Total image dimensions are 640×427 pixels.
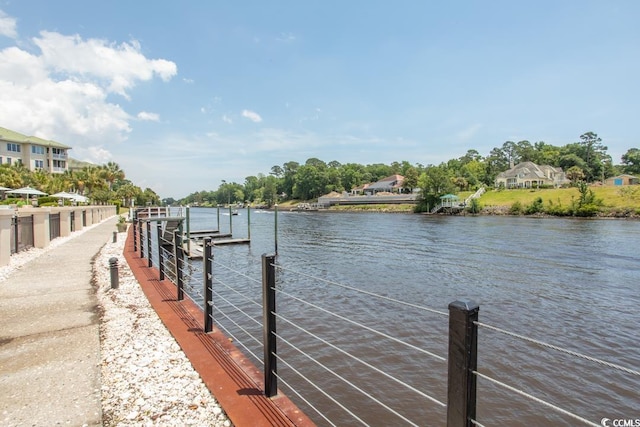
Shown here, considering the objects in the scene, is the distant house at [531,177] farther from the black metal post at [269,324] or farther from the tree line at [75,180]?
the black metal post at [269,324]

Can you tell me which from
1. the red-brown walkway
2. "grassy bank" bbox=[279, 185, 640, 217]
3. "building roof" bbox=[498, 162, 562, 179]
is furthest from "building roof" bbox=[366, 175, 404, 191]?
the red-brown walkway

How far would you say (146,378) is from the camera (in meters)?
3.78

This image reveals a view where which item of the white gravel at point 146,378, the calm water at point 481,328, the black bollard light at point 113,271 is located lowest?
the calm water at point 481,328

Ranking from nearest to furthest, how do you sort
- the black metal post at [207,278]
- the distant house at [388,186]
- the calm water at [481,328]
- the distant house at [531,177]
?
1. the black metal post at [207,278]
2. the calm water at [481,328]
3. the distant house at [531,177]
4. the distant house at [388,186]

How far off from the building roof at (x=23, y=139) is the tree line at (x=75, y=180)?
4.83 meters

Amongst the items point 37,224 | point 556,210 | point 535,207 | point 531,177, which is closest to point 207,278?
point 37,224

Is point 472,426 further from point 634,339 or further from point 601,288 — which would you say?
point 601,288

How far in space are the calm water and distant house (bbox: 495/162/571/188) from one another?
188ft

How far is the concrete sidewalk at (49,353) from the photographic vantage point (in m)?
3.18

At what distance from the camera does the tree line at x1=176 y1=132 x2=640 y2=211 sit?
6975 cm

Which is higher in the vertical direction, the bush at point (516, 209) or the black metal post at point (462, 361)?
the black metal post at point (462, 361)

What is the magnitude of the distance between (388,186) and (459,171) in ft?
63.5

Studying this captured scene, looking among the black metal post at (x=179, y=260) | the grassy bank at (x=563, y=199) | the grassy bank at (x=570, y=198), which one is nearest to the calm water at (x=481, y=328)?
the black metal post at (x=179, y=260)

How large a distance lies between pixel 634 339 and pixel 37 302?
39.7 ft
